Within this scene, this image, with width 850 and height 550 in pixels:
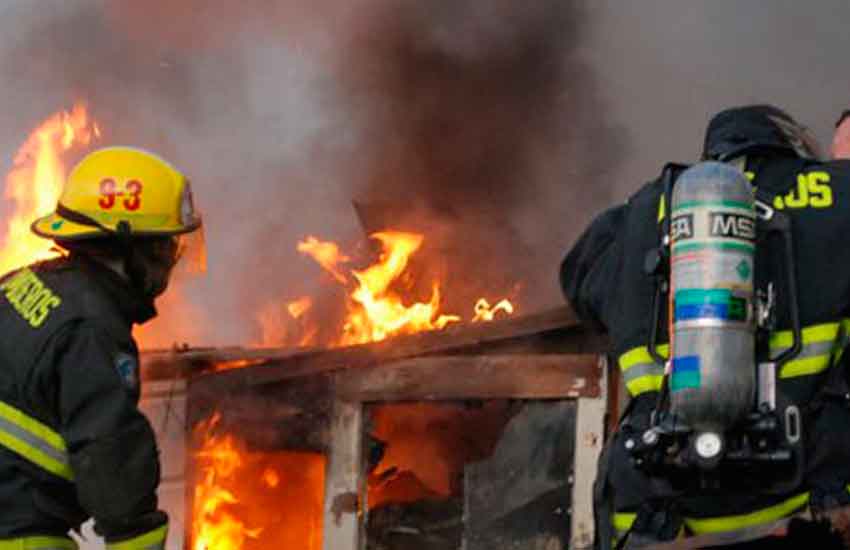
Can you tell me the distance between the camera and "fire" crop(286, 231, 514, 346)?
7.84 meters

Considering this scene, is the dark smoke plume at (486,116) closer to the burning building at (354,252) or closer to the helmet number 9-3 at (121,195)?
the burning building at (354,252)

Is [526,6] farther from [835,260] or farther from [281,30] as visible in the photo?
[835,260]

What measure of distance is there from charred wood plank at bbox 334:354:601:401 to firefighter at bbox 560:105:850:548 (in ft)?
7.87

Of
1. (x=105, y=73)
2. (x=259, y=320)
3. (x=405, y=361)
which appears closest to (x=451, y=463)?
(x=405, y=361)

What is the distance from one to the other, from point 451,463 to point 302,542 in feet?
4.63

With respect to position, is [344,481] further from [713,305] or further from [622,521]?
[713,305]

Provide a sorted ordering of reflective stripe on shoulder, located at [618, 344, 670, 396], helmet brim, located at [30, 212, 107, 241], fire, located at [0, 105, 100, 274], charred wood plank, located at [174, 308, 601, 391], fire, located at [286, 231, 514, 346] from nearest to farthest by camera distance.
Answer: reflective stripe on shoulder, located at [618, 344, 670, 396], helmet brim, located at [30, 212, 107, 241], charred wood plank, located at [174, 308, 601, 391], fire, located at [286, 231, 514, 346], fire, located at [0, 105, 100, 274]

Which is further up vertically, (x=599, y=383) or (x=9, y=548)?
(x=599, y=383)

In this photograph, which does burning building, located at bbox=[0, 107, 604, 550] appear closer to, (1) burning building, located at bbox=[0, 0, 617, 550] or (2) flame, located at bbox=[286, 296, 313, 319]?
(1) burning building, located at bbox=[0, 0, 617, 550]

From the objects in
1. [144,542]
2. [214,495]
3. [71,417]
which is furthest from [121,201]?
[214,495]

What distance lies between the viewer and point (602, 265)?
355cm

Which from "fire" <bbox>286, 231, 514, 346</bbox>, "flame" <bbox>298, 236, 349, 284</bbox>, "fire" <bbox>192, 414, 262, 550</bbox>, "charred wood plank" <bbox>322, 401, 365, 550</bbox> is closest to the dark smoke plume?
"flame" <bbox>298, 236, 349, 284</bbox>

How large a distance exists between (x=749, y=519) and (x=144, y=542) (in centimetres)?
164

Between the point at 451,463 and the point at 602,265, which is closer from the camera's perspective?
the point at 602,265
